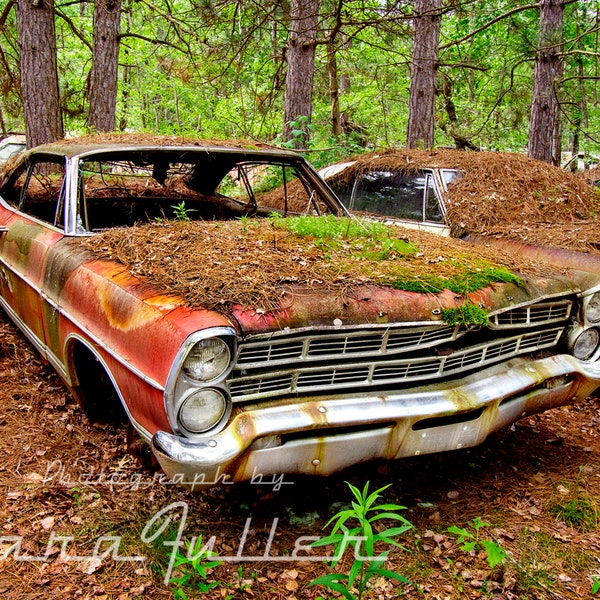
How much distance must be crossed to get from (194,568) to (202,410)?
66cm

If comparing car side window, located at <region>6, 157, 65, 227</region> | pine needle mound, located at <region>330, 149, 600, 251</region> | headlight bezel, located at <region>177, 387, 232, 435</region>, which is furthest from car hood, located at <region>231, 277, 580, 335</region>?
car side window, located at <region>6, 157, 65, 227</region>

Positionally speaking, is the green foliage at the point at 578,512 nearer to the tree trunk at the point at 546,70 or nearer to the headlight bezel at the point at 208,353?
the headlight bezel at the point at 208,353

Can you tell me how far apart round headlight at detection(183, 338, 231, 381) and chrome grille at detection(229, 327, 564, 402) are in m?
0.09

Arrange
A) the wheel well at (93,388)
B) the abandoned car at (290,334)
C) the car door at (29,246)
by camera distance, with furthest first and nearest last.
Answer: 1. the car door at (29,246)
2. the wheel well at (93,388)
3. the abandoned car at (290,334)

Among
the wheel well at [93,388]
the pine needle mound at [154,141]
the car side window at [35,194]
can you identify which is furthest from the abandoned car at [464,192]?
the wheel well at [93,388]

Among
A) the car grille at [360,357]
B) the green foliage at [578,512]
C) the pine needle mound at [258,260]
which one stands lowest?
the green foliage at [578,512]

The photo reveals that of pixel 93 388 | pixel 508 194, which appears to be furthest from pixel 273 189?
pixel 93 388

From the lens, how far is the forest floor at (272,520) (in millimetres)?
2398

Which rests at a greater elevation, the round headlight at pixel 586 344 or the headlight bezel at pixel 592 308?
the headlight bezel at pixel 592 308

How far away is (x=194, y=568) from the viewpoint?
233cm

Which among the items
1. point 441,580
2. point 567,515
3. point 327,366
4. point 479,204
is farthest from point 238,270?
point 479,204

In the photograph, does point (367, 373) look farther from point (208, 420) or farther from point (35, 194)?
point (35, 194)

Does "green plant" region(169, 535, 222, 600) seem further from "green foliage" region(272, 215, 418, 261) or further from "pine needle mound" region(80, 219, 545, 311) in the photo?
"green foliage" region(272, 215, 418, 261)

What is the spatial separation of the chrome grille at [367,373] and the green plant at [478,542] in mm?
727
